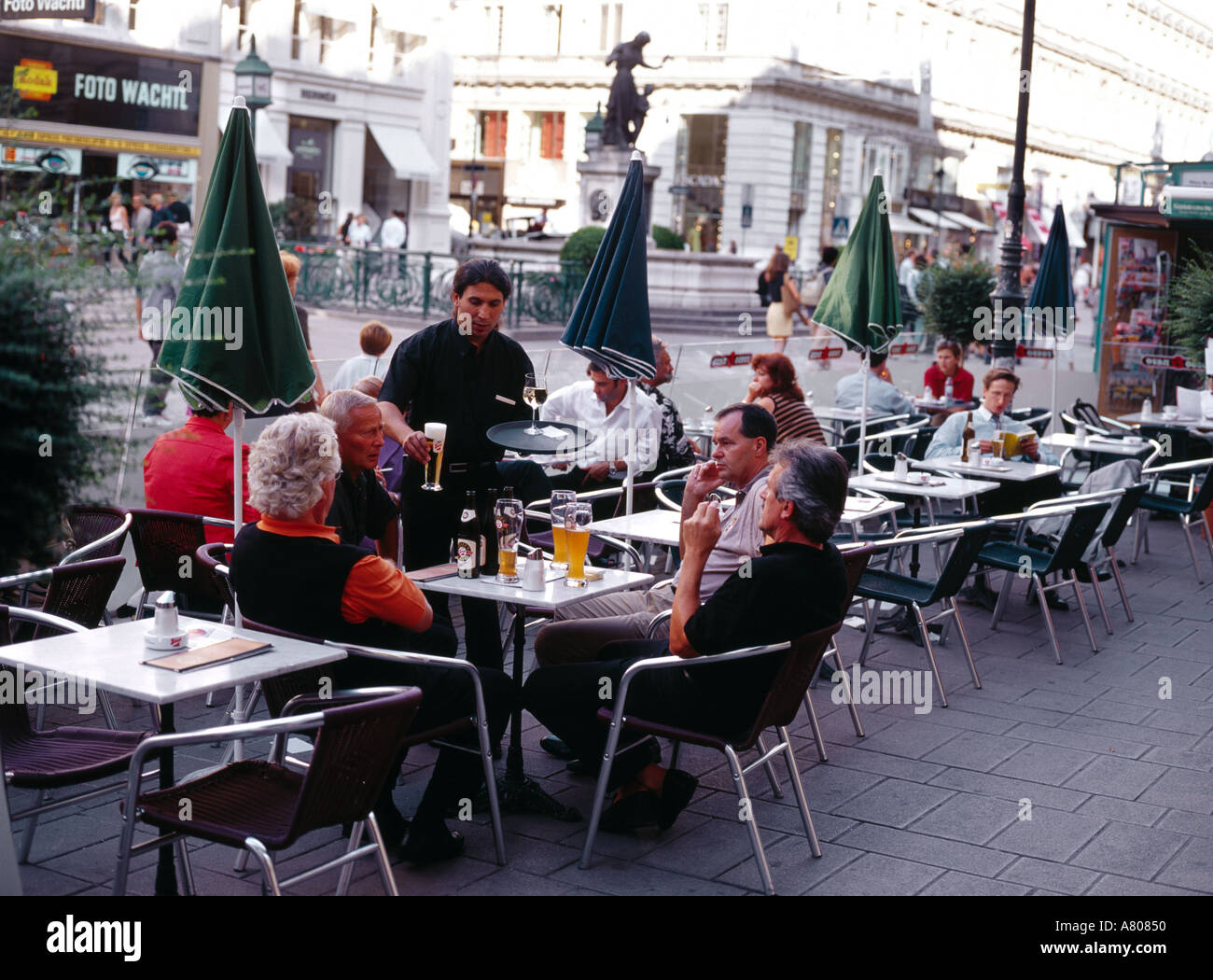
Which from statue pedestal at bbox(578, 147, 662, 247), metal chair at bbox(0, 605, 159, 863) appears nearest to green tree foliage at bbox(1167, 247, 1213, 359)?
metal chair at bbox(0, 605, 159, 863)

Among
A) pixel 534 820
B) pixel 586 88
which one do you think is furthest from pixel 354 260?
pixel 586 88

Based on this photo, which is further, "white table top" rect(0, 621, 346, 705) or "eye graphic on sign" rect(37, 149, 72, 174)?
"eye graphic on sign" rect(37, 149, 72, 174)

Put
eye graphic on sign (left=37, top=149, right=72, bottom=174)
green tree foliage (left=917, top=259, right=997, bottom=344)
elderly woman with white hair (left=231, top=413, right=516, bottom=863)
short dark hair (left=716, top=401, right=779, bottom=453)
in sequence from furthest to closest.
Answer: green tree foliage (left=917, top=259, right=997, bottom=344) → short dark hair (left=716, top=401, right=779, bottom=453) → elderly woman with white hair (left=231, top=413, right=516, bottom=863) → eye graphic on sign (left=37, top=149, right=72, bottom=174)

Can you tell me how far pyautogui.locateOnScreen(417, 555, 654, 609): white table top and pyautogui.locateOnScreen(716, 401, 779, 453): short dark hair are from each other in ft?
2.23

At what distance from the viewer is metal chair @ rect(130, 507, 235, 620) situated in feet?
18.9

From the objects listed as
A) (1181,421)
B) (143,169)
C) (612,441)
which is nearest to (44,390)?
(612,441)

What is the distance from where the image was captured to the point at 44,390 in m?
3.21

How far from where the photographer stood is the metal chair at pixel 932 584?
6.72 meters

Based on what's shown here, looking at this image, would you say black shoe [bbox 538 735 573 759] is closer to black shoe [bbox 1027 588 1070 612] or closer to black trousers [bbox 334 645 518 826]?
black trousers [bbox 334 645 518 826]

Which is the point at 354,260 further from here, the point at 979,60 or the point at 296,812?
the point at 979,60

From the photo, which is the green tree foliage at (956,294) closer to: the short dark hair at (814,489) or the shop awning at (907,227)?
the short dark hair at (814,489)

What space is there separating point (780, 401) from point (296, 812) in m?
5.23
